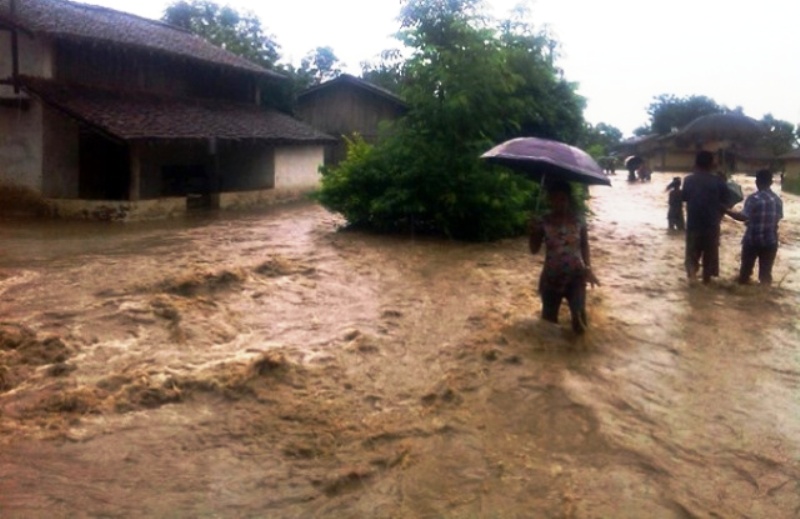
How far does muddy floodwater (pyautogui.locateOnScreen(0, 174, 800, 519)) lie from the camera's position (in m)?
4.23

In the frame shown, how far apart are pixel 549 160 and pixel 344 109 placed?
23.6 m

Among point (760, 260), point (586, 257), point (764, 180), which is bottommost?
point (760, 260)

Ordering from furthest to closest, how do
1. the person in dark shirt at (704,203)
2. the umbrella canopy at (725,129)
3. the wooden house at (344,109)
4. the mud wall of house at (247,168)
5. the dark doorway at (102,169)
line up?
1. the wooden house at (344,109)
2. the mud wall of house at (247,168)
3. the dark doorway at (102,169)
4. the umbrella canopy at (725,129)
5. the person in dark shirt at (704,203)

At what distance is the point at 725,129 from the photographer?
14297mm

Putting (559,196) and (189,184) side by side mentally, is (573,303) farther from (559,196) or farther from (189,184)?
(189,184)

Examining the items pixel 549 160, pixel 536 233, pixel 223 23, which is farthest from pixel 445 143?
pixel 223 23

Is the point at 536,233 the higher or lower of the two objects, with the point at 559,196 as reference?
lower

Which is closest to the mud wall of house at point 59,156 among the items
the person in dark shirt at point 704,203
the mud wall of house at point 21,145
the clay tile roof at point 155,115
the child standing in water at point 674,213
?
the mud wall of house at point 21,145

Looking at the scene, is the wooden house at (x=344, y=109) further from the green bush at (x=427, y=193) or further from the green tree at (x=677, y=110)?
the green tree at (x=677, y=110)

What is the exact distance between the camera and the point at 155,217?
706 inches

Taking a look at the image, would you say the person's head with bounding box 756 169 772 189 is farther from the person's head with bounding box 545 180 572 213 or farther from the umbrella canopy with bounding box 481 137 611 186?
the person's head with bounding box 545 180 572 213

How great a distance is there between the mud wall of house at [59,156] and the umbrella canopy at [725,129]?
1375 centimetres

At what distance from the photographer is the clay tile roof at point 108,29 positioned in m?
16.8

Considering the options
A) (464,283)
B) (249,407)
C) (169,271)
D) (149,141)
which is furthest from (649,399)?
(149,141)
